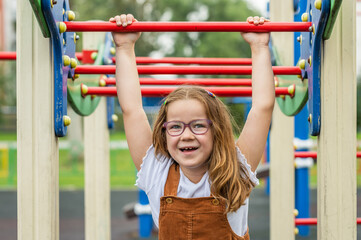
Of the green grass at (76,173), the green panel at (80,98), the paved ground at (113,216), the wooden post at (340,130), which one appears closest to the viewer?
the wooden post at (340,130)

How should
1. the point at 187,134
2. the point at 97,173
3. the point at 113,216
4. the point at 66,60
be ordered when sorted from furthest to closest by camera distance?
the point at 113,216 → the point at 97,173 → the point at 66,60 → the point at 187,134

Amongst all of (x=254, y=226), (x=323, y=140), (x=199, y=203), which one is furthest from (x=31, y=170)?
(x=254, y=226)

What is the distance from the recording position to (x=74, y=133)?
1291 centimetres

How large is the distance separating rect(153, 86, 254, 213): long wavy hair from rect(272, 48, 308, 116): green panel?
53 cm

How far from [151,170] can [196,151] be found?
0.20m

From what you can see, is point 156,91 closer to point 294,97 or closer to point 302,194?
point 294,97

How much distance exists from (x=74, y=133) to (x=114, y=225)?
6789mm

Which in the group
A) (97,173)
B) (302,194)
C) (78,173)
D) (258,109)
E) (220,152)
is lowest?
(78,173)

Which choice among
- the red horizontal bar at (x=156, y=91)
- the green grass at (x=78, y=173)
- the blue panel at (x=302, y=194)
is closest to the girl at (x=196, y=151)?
the red horizontal bar at (x=156, y=91)

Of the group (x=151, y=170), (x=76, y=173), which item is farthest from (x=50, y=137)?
(x=76, y=173)

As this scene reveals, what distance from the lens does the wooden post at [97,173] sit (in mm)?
3230

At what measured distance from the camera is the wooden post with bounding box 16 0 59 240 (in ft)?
5.55

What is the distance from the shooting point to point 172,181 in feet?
5.49

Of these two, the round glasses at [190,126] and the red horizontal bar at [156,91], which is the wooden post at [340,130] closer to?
the round glasses at [190,126]
